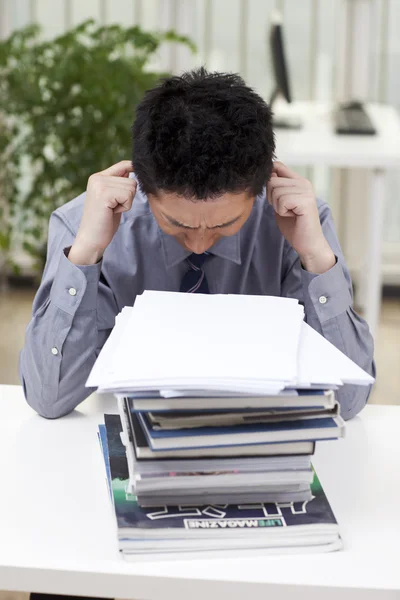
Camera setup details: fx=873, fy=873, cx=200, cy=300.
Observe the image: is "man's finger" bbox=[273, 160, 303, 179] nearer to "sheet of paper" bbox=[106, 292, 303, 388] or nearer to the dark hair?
the dark hair

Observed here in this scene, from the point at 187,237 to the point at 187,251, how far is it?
6.4 inches

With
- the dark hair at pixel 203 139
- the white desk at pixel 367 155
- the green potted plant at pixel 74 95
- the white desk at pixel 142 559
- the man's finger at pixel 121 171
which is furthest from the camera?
the green potted plant at pixel 74 95

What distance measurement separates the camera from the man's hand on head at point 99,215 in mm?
1344

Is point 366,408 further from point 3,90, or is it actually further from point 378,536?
point 3,90

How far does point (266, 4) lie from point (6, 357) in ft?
6.08

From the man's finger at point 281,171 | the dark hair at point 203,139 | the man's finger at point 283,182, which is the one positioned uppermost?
the dark hair at point 203,139

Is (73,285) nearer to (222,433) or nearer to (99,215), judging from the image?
(99,215)

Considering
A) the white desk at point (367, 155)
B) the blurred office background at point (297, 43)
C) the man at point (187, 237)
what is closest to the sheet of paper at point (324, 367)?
the man at point (187, 237)

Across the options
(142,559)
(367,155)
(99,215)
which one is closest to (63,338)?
(99,215)

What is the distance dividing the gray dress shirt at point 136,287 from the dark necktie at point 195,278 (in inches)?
0.4

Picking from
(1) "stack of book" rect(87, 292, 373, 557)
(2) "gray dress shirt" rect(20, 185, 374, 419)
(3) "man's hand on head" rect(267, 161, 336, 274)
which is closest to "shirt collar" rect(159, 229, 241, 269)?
(2) "gray dress shirt" rect(20, 185, 374, 419)

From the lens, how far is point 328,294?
4.42ft

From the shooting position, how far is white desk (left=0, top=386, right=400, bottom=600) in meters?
0.90

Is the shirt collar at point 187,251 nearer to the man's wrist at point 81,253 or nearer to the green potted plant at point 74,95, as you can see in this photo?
the man's wrist at point 81,253
